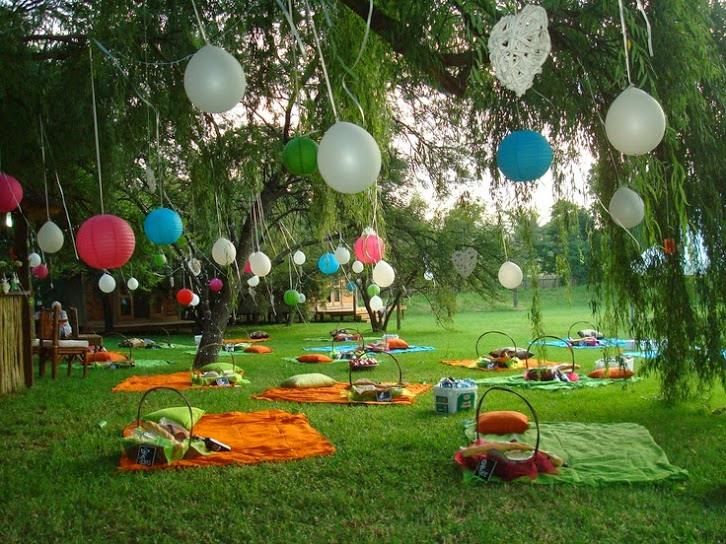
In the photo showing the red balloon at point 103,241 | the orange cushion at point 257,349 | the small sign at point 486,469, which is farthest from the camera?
the orange cushion at point 257,349

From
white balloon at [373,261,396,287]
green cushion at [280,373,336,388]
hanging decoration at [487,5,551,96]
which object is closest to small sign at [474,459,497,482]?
hanging decoration at [487,5,551,96]

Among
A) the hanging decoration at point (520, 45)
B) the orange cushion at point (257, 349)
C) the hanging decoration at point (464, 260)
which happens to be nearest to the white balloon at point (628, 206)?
the hanging decoration at point (520, 45)

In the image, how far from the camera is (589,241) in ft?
19.6

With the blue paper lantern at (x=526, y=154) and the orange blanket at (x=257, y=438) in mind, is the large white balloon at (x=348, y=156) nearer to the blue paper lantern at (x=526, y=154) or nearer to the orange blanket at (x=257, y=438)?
the blue paper lantern at (x=526, y=154)

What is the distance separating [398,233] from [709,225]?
8.44m

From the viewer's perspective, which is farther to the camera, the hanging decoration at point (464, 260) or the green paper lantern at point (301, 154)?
the hanging decoration at point (464, 260)

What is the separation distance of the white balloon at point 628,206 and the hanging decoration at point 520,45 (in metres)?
1.29

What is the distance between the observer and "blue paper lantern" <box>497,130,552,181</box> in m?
3.36

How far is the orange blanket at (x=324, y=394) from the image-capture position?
7598 mm

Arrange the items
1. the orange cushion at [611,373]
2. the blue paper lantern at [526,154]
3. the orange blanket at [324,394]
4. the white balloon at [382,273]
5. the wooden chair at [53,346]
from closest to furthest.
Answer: the blue paper lantern at [526,154], the orange blanket at [324,394], the white balloon at [382,273], the orange cushion at [611,373], the wooden chair at [53,346]

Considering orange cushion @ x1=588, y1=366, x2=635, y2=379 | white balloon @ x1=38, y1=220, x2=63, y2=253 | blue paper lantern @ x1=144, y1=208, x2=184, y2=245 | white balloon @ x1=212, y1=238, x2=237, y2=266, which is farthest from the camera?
orange cushion @ x1=588, y1=366, x2=635, y2=379

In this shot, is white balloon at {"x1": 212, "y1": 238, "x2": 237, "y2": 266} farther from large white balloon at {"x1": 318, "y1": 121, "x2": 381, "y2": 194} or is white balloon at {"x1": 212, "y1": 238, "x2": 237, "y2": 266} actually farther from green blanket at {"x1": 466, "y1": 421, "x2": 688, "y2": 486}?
large white balloon at {"x1": 318, "y1": 121, "x2": 381, "y2": 194}

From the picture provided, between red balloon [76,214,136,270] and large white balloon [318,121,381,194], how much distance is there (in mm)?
2467

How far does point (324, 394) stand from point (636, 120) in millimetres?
6081
